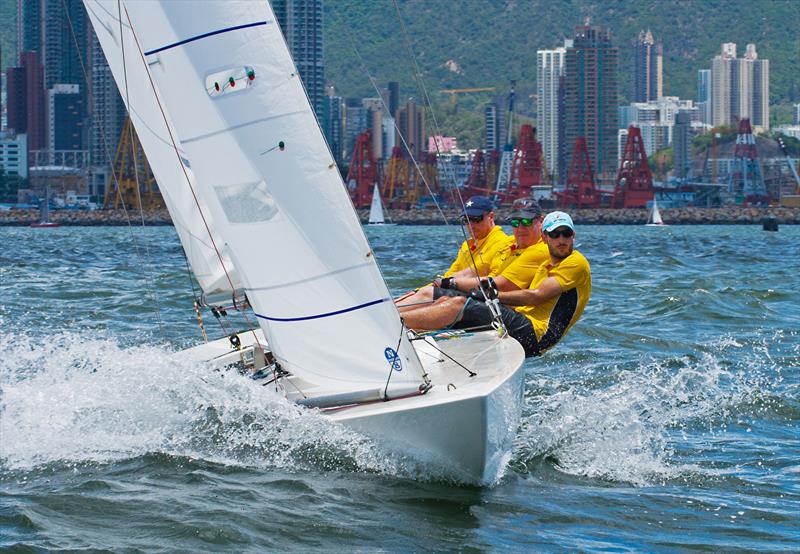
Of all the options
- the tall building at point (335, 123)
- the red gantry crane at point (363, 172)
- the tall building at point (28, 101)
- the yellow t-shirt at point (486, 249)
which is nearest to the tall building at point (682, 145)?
the tall building at point (335, 123)

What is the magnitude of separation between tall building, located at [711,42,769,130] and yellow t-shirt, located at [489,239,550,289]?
14844cm

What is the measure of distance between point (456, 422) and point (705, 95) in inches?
6387

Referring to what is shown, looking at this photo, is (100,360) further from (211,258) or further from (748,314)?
(748,314)

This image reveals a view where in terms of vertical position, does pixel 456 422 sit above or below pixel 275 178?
below

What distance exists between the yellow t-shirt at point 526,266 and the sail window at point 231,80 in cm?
180

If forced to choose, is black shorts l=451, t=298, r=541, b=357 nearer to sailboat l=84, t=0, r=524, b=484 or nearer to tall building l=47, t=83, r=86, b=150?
sailboat l=84, t=0, r=524, b=484

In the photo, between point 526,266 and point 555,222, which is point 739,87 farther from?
point 555,222

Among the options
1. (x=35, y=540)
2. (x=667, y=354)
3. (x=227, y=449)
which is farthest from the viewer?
(x=667, y=354)

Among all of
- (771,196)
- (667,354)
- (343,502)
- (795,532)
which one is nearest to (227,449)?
(343,502)

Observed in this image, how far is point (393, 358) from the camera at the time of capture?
16.5 ft

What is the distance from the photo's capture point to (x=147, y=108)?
6.40 metres

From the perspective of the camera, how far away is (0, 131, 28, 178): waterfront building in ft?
330

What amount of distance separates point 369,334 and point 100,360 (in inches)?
71.5

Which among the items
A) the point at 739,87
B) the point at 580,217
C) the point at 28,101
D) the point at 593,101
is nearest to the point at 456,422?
the point at 580,217
